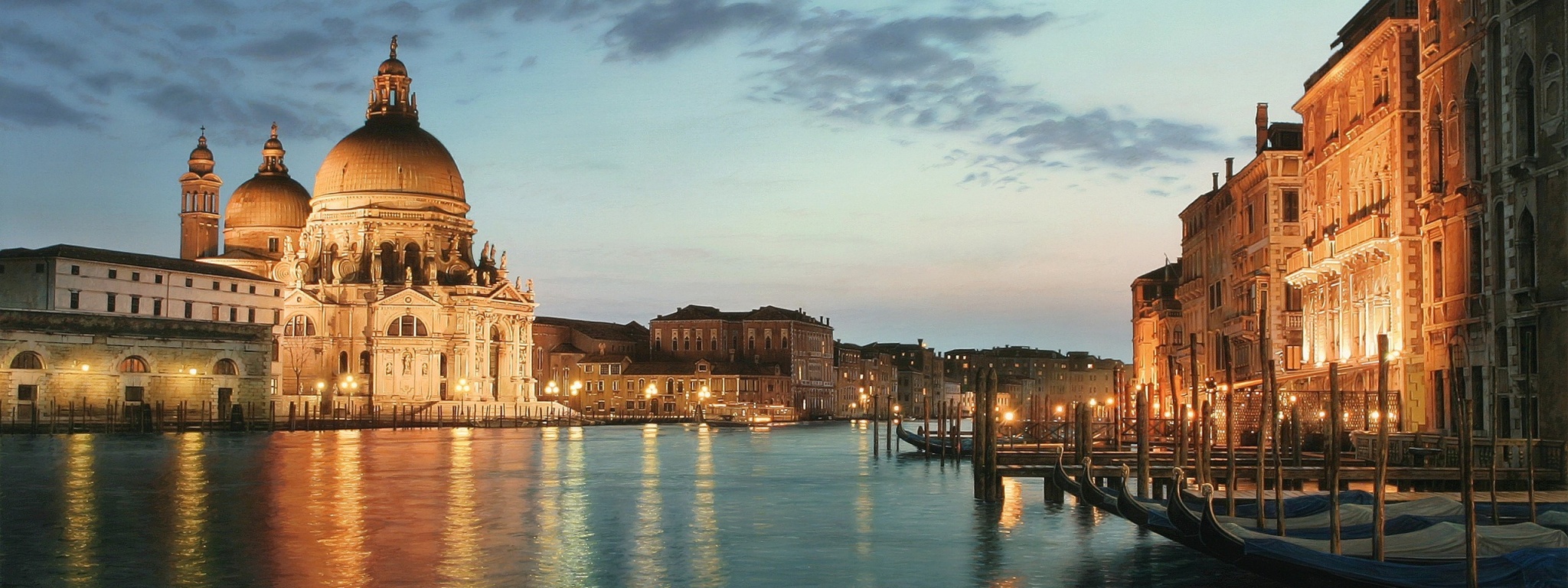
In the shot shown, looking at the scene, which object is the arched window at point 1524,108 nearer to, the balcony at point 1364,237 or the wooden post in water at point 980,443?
the balcony at point 1364,237

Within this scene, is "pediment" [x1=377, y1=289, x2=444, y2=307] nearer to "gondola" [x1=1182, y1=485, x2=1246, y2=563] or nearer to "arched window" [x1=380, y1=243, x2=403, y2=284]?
"arched window" [x1=380, y1=243, x2=403, y2=284]

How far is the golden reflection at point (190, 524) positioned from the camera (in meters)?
19.4

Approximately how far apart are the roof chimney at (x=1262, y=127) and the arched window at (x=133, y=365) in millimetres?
50759

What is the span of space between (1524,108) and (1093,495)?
33.0 feet

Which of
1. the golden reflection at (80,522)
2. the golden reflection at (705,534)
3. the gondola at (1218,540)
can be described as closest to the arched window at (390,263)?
the golden reflection at (80,522)

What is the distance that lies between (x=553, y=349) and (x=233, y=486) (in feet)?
330

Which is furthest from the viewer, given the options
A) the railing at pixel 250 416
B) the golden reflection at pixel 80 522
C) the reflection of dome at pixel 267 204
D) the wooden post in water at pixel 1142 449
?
the reflection of dome at pixel 267 204

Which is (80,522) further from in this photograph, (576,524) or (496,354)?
(496,354)

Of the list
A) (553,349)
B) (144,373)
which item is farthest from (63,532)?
(553,349)

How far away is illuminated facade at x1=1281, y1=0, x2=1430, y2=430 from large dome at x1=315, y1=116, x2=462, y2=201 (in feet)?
245

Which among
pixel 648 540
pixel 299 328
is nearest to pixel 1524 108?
pixel 648 540

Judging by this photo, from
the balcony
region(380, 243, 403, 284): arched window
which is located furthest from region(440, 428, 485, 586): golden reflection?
region(380, 243, 403, 284): arched window

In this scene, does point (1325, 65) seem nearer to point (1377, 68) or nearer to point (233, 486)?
point (1377, 68)

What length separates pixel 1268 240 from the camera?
45.6 m
